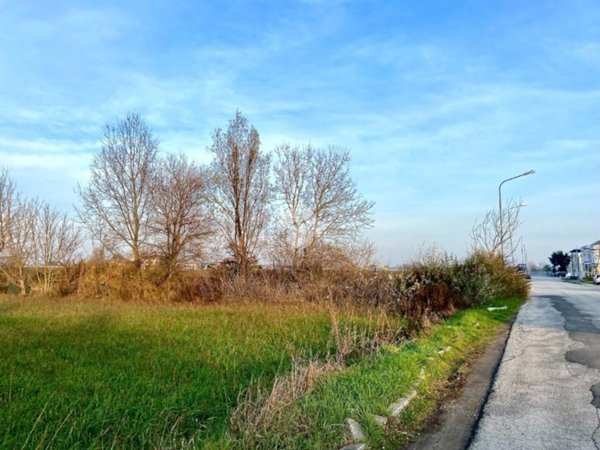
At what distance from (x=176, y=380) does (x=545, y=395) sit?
5161 millimetres

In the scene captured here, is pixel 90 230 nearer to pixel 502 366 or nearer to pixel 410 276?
pixel 410 276

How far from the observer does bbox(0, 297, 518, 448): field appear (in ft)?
15.1

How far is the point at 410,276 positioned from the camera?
20.2 metres

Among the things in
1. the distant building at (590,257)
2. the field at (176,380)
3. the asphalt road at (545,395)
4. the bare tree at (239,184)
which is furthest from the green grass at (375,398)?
the distant building at (590,257)

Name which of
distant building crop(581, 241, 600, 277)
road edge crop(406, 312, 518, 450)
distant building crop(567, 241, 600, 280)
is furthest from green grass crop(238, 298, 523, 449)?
distant building crop(567, 241, 600, 280)

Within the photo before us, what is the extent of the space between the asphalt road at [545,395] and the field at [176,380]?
2.88 ft

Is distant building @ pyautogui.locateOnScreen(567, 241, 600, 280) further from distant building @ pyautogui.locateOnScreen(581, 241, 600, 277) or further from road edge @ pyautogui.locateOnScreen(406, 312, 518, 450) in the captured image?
road edge @ pyautogui.locateOnScreen(406, 312, 518, 450)

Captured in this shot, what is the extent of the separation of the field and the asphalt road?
2.88ft

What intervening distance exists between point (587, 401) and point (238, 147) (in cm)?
2563

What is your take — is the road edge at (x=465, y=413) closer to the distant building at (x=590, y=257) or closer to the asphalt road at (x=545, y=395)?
the asphalt road at (x=545, y=395)

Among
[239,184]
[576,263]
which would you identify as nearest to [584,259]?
[576,263]

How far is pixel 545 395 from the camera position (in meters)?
6.36

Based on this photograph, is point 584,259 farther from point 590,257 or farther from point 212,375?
point 212,375

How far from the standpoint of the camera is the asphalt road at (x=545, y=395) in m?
4.78
